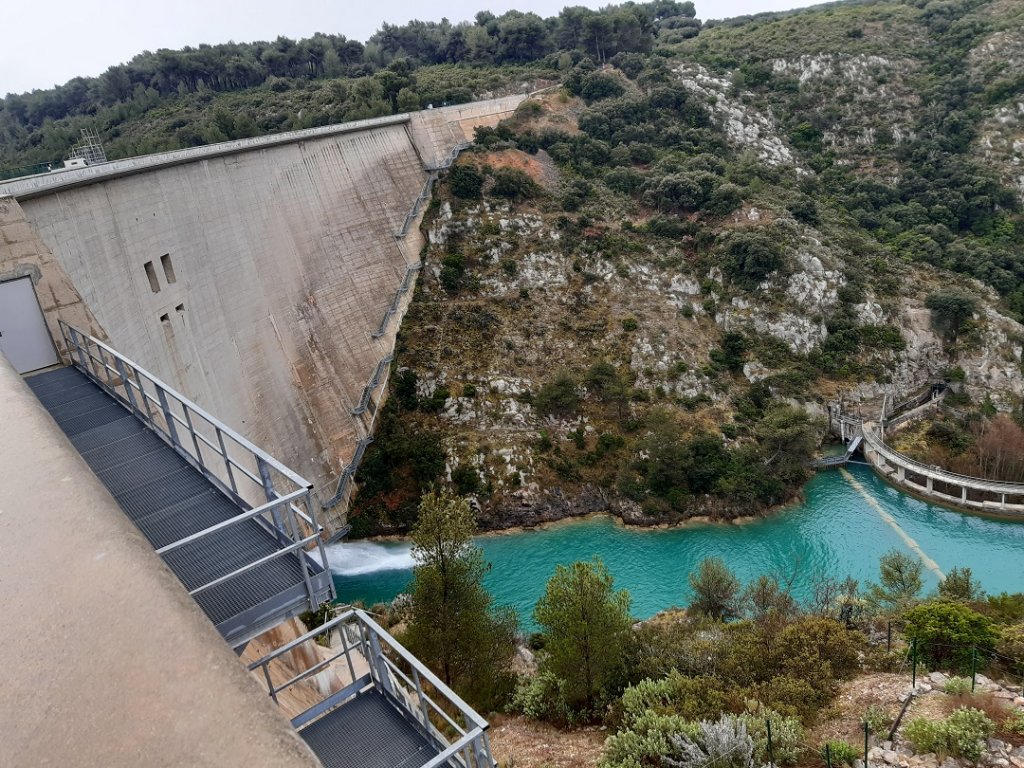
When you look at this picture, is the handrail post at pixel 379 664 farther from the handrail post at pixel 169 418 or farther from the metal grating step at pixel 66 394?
the metal grating step at pixel 66 394

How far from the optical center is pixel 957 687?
11.6m

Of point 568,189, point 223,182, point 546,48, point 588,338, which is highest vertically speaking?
point 546,48

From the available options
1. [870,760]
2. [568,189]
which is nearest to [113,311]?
[870,760]

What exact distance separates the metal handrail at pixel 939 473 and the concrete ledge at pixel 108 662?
108 feet

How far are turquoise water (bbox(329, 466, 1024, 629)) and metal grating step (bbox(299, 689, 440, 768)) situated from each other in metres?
17.2

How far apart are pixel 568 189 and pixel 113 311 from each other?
26799 mm

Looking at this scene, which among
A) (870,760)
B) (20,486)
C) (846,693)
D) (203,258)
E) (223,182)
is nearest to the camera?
(20,486)

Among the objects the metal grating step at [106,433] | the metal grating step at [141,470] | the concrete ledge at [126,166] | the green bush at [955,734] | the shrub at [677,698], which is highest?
the concrete ledge at [126,166]

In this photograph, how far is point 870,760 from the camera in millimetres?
10133

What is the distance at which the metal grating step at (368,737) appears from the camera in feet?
18.9

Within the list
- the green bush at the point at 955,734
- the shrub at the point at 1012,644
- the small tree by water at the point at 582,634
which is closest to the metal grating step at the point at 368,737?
the small tree by water at the point at 582,634

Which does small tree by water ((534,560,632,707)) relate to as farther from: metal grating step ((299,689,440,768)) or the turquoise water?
the turquoise water

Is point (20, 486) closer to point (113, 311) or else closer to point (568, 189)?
point (113, 311)

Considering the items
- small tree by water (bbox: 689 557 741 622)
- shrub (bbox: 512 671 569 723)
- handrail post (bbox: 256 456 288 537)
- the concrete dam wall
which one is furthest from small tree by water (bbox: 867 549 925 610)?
the concrete dam wall
